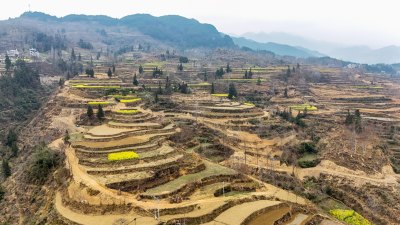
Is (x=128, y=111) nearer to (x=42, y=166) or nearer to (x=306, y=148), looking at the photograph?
(x=42, y=166)

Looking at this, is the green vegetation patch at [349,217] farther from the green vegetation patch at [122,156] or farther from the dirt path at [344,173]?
the green vegetation patch at [122,156]

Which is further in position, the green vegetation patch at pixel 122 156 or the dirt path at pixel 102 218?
the green vegetation patch at pixel 122 156

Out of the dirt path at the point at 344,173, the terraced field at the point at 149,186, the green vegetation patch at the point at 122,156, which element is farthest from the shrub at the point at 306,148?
the green vegetation patch at the point at 122,156

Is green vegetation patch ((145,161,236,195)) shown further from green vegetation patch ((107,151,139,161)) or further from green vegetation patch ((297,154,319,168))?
green vegetation patch ((297,154,319,168))

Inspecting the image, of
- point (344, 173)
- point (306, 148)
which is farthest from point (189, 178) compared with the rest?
point (306, 148)

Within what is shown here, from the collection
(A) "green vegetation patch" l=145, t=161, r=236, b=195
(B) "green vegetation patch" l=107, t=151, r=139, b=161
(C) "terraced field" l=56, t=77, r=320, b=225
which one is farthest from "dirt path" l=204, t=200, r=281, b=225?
(B) "green vegetation patch" l=107, t=151, r=139, b=161

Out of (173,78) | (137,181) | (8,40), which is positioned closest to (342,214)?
(137,181)

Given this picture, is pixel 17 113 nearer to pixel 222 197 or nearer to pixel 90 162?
pixel 90 162
